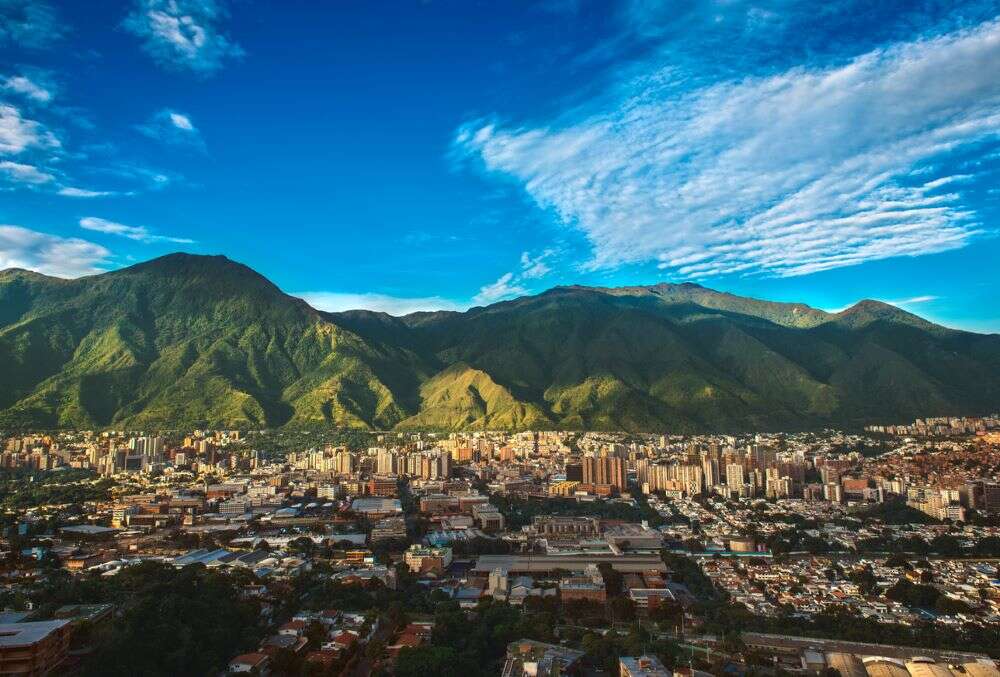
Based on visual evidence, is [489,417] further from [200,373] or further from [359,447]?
[200,373]

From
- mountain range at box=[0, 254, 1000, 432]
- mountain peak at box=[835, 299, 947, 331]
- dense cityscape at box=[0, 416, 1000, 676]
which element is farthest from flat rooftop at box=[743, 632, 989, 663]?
mountain peak at box=[835, 299, 947, 331]

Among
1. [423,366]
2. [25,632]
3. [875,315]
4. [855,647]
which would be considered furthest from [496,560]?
[875,315]

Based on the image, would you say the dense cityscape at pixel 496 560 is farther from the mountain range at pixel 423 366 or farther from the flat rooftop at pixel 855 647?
the mountain range at pixel 423 366

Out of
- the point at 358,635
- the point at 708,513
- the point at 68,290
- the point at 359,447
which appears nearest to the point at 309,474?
the point at 359,447

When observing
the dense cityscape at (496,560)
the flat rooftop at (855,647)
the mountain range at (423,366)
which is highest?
the mountain range at (423,366)

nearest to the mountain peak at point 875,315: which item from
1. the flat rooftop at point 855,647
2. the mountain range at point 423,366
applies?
the mountain range at point 423,366
